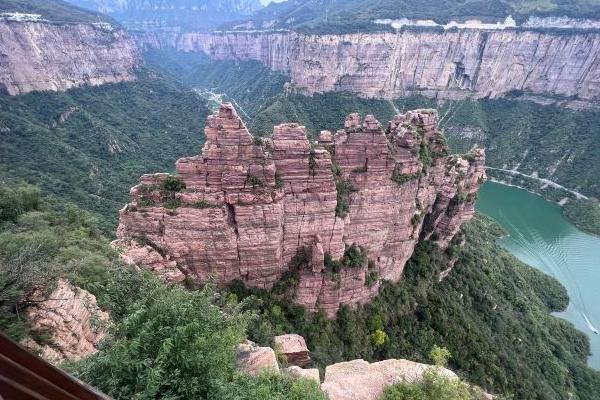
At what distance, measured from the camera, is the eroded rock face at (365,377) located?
54.6ft

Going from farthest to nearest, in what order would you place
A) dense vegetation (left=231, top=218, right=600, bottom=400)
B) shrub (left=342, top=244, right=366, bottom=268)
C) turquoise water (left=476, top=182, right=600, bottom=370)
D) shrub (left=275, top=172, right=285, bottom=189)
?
turquoise water (left=476, top=182, right=600, bottom=370), shrub (left=342, top=244, right=366, bottom=268), dense vegetation (left=231, top=218, right=600, bottom=400), shrub (left=275, top=172, right=285, bottom=189)

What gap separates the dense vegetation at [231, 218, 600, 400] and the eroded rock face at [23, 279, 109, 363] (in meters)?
11.1

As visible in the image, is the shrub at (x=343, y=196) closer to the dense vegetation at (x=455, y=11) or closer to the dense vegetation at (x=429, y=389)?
the dense vegetation at (x=429, y=389)

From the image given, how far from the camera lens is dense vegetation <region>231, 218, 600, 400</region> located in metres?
30.3

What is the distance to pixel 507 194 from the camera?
318 ft

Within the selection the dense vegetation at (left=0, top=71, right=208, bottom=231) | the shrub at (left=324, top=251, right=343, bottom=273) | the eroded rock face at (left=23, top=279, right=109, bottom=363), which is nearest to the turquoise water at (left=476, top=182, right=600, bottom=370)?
the shrub at (left=324, top=251, right=343, bottom=273)

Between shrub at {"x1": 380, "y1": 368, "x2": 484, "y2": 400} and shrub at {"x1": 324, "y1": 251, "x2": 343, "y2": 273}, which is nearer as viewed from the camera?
shrub at {"x1": 380, "y1": 368, "x2": 484, "y2": 400}

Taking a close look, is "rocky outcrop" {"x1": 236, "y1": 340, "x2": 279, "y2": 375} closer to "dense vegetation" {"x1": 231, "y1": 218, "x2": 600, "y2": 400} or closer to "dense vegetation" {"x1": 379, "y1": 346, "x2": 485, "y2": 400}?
"dense vegetation" {"x1": 379, "y1": 346, "x2": 485, "y2": 400}

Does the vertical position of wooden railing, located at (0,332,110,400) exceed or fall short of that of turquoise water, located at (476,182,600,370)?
it exceeds it

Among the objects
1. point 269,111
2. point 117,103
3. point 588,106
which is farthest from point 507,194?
point 117,103

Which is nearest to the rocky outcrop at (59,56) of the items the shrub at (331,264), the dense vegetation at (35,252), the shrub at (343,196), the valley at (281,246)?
the valley at (281,246)

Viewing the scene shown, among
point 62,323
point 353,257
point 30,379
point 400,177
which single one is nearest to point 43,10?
point 400,177

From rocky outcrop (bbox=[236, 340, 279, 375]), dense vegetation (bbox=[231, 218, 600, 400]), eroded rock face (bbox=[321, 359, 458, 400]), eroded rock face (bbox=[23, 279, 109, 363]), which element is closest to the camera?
eroded rock face (bbox=[23, 279, 109, 363])

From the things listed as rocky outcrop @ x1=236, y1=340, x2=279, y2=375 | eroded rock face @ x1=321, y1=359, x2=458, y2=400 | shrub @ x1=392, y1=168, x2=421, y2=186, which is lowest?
eroded rock face @ x1=321, y1=359, x2=458, y2=400
